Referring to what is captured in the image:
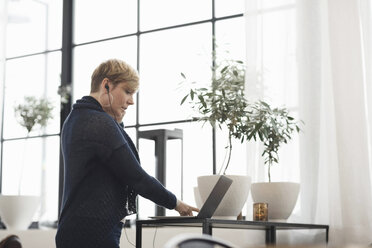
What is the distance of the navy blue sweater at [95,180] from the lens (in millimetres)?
2418

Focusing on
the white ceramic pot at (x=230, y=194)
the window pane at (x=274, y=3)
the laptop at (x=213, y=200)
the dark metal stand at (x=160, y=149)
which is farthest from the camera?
the dark metal stand at (x=160, y=149)

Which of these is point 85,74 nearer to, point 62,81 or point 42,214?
point 62,81

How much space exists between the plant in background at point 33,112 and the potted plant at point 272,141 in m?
1.84

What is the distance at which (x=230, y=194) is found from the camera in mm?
2934

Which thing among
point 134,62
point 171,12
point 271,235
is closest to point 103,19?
point 134,62

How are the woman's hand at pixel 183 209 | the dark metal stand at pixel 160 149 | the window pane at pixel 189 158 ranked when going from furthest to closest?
the window pane at pixel 189 158 → the dark metal stand at pixel 160 149 → the woman's hand at pixel 183 209

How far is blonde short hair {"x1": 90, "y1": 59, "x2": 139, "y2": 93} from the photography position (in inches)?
104

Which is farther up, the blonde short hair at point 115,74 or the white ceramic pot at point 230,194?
the blonde short hair at point 115,74

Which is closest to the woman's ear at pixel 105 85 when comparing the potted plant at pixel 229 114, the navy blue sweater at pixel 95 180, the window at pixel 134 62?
the navy blue sweater at pixel 95 180

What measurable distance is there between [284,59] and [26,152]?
7.57ft

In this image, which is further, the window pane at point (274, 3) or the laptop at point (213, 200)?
the window pane at point (274, 3)

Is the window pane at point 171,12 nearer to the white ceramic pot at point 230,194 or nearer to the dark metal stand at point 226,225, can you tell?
the white ceramic pot at point 230,194

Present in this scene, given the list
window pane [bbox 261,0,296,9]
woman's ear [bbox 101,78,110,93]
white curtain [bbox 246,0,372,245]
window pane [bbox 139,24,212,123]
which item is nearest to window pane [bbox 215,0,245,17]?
window pane [bbox 139,24,212,123]

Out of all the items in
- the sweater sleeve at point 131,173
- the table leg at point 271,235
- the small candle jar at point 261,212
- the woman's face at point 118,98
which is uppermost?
the woman's face at point 118,98
